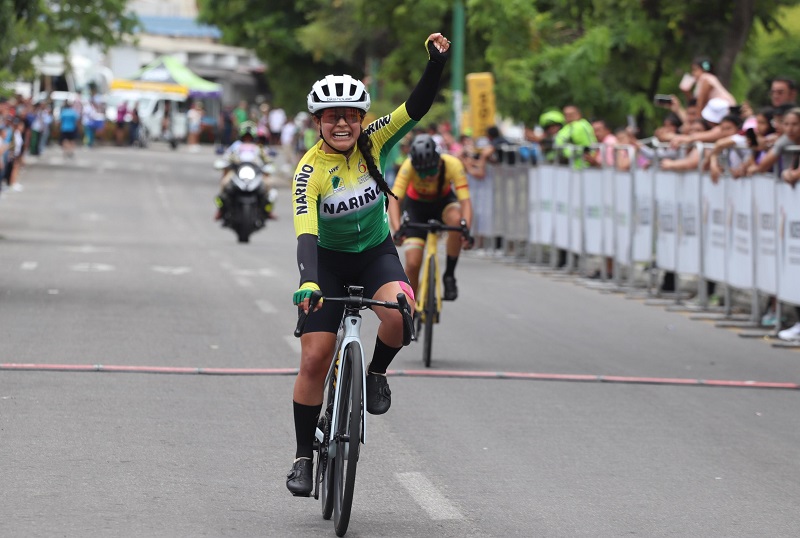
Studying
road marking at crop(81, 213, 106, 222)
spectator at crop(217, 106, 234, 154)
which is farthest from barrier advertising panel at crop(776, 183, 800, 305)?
spectator at crop(217, 106, 234, 154)

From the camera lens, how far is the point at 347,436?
22.5 feet

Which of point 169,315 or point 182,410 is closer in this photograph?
point 182,410

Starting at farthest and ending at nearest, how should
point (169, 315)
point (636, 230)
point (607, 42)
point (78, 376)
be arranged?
point (607, 42), point (636, 230), point (169, 315), point (78, 376)

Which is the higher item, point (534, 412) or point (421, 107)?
point (421, 107)

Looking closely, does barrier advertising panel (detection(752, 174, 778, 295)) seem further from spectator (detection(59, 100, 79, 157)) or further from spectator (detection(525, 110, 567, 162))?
spectator (detection(59, 100, 79, 157))

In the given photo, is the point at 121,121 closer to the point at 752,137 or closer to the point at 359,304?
the point at 752,137

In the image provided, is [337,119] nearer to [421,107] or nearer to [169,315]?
[421,107]

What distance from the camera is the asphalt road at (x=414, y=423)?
7.39 meters

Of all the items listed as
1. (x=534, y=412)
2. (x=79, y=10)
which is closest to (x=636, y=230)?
(x=534, y=412)

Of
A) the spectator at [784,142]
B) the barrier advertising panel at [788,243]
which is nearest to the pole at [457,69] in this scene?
the spectator at [784,142]

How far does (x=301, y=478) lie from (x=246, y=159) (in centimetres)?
1841

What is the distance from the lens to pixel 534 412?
10.5 meters

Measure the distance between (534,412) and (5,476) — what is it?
12.4 feet

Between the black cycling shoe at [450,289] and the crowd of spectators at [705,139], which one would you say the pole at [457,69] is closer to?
the crowd of spectators at [705,139]
